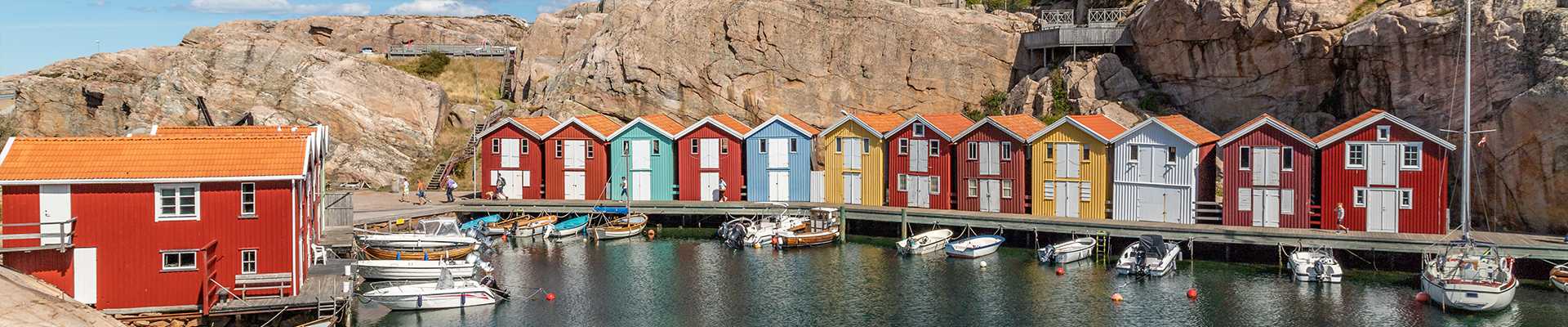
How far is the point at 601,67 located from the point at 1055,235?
1323 inches

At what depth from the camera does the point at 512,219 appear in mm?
57219

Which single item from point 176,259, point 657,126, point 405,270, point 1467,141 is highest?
point 657,126

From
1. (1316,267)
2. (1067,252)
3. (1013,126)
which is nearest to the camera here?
(1316,267)

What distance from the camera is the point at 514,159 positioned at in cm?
6203

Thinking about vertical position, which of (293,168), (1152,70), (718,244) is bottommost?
(718,244)

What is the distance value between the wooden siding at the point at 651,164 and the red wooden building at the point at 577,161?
0.53 m

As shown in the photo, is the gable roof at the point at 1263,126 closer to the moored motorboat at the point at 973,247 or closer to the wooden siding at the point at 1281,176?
the wooden siding at the point at 1281,176

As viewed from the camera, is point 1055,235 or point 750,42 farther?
point 750,42

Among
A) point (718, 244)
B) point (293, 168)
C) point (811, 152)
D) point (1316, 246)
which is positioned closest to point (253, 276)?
point (293, 168)

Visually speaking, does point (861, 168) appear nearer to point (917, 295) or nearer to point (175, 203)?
point (917, 295)

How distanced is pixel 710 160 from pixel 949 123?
11372 millimetres

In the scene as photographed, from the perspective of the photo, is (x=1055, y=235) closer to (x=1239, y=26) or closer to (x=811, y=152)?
(x=811, y=152)

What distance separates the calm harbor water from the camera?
3762 centimetres

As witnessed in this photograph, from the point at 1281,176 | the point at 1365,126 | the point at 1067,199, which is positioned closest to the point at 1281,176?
the point at 1281,176
